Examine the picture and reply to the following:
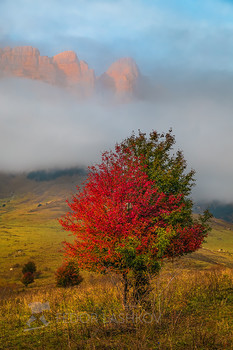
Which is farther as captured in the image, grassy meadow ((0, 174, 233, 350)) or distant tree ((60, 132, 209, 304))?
distant tree ((60, 132, 209, 304))

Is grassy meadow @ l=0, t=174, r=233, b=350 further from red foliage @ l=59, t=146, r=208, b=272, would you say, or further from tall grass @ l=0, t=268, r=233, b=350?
red foliage @ l=59, t=146, r=208, b=272

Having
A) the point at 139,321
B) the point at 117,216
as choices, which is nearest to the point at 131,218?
the point at 117,216

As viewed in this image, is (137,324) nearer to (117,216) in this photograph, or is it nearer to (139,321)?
(139,321)

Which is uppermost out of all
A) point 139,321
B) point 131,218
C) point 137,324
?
point 131,218

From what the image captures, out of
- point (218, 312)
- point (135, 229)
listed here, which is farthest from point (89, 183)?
point (218, 312)

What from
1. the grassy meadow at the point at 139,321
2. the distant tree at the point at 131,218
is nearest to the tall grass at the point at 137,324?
the grassy meadow at the point at 139,321

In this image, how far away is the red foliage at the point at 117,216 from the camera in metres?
13.7

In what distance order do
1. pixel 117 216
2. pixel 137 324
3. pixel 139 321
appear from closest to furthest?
1. pixel 137 324
2. pixel 139 321
3. pixel 117 216

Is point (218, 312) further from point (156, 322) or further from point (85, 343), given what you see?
point (85, 343)

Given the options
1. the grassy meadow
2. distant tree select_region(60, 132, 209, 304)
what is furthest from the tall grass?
distant tree select_region(60, 132, 209, 304)

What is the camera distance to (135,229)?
13.7m

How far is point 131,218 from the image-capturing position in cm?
1462

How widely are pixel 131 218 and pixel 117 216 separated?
123 centimetres

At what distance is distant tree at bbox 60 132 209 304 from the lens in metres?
13.6
